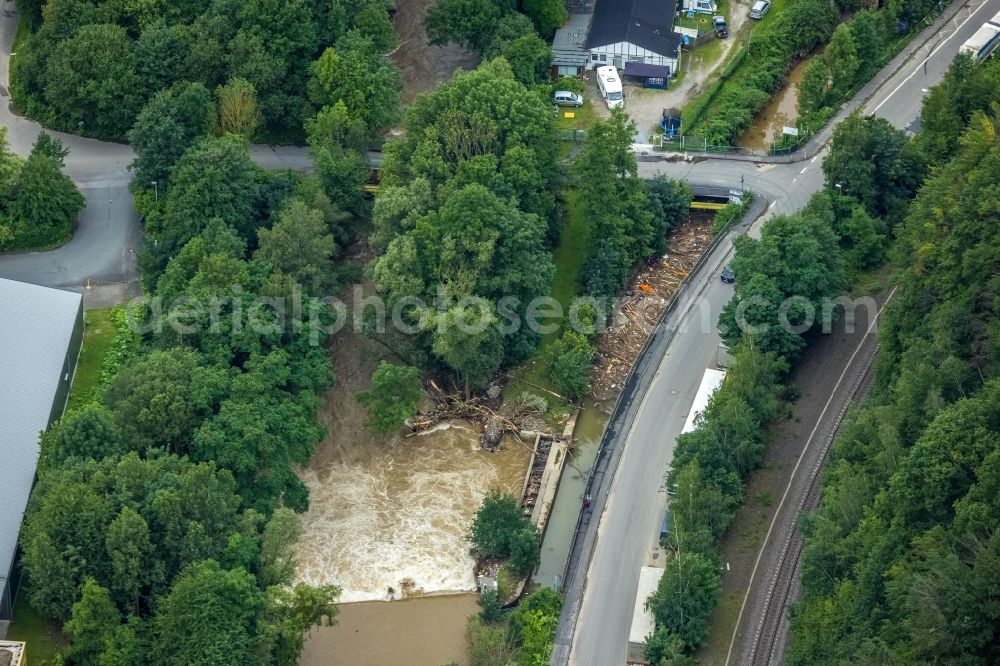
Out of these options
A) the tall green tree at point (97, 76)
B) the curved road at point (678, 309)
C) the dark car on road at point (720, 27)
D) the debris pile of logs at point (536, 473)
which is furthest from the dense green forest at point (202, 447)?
the dark car on road at point (720, 27)

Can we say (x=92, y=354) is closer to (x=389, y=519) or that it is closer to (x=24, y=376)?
(x=24, y=376)

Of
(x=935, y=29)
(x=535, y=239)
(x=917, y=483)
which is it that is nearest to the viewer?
(x=917, y=483)

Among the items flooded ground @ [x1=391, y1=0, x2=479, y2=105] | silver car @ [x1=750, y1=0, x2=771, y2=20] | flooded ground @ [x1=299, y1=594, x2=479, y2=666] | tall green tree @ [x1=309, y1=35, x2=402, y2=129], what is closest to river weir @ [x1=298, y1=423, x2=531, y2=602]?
flooded ground @ [x1=299, y1=594, x2=479, y2=666]

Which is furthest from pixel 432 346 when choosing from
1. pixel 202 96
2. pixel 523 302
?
pixel 202 96

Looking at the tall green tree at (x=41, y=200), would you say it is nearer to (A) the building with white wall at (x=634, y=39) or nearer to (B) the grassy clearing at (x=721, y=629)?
(A) the building with white wall at (x=634, y=39)

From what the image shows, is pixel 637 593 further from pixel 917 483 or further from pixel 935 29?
pixel 935 29

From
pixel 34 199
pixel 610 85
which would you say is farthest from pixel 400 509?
pixel 610 85
